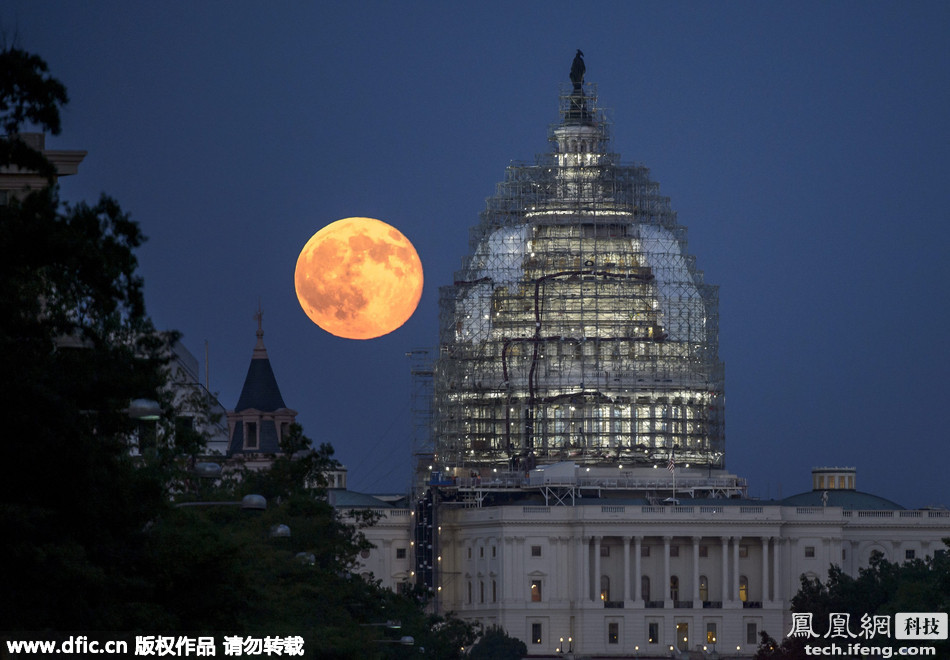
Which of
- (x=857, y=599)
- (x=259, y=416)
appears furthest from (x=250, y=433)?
(x=857, y=599)

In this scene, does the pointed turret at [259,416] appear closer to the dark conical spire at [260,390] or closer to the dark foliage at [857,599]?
the dark conical spire at [260,390]

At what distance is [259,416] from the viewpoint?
180 m

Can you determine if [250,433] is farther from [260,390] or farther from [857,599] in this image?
[857,599]

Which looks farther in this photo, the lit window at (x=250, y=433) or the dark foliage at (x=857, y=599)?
the lit window at (x=250, y=433)

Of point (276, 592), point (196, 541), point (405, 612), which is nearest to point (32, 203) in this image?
point (196, 541)

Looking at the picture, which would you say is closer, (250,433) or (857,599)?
(250,433)

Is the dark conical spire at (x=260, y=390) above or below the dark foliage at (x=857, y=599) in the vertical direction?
above

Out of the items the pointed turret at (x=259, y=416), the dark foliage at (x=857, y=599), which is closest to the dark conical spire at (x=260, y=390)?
the pointed turret at (x=259, y=416)

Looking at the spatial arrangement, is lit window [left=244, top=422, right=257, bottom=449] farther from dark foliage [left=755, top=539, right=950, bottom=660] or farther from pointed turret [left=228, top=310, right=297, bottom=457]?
dark foliage [left=755, top=539, right=950, bottom=660]

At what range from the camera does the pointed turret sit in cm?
18000

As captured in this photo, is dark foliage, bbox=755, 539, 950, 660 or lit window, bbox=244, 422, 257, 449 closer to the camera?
dark foliage, bbox=755, 539, 950, 660

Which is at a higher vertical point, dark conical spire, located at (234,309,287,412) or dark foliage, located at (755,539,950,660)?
dark conical spire, located at (234,309,287,412)

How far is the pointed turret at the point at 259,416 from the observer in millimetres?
180000

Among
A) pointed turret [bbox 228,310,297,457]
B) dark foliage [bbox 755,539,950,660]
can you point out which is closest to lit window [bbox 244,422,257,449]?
pointed turret [bbox 228,310,297,457]
